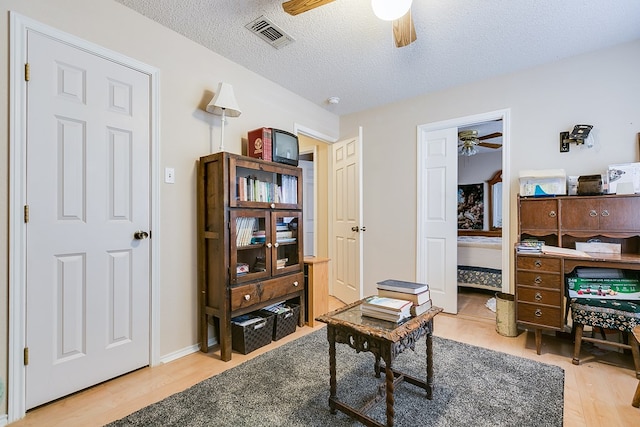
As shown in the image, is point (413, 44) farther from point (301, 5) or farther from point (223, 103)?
point (223, 103)

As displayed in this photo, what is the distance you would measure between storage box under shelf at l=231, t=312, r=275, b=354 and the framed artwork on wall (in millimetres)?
4732

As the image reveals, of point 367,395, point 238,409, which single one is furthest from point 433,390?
point 238,409

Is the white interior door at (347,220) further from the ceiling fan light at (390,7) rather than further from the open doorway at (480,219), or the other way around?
the ceiling fan light at (390,7)

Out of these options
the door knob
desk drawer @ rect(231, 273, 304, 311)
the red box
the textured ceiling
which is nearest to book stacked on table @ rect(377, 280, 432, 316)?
Answer: desk drawer @ rect(231, 273, 304, 311)

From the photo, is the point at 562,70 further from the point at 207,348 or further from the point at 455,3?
the point at 207,348

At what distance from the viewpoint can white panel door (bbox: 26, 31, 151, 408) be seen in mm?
1646

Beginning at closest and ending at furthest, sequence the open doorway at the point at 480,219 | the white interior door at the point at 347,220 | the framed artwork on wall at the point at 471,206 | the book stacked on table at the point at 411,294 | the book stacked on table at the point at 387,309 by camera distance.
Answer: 1. the book stacked on table at the point at 387,309
2. the book stacked on table at the point at 411,294
3. the white interior door at the point at 347,220
4. the open doorway at the point at 480,219
5. the framed artwork on wall at the point at 471,206

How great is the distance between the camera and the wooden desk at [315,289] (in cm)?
295

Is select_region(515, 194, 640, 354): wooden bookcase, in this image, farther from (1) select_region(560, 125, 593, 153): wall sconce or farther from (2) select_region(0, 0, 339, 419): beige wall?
(2) select_region(0, 0, 339, 419): beige wall

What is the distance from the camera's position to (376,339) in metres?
1.36

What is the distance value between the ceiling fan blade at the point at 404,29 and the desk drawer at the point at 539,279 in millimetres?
1930

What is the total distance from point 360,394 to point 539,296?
161 centimetres

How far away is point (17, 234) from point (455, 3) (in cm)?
285

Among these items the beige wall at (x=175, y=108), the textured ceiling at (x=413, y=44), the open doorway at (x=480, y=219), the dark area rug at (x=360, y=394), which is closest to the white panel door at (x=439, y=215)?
the open doorway at (x=480, y=219)
